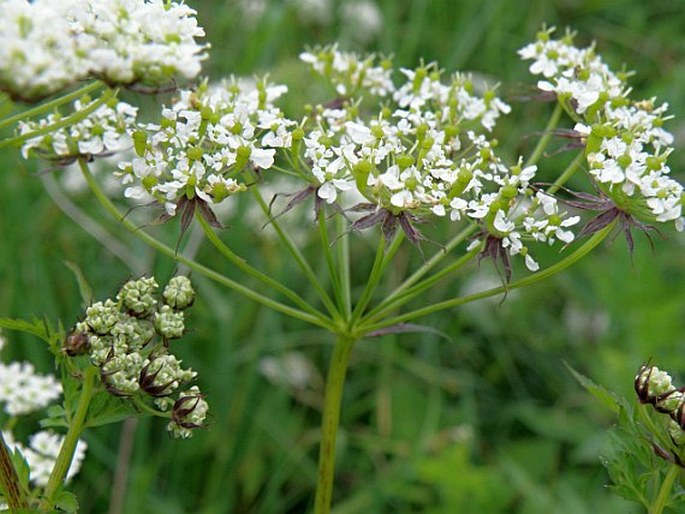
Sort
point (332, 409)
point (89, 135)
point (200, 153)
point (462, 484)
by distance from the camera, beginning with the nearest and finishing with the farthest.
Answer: point (200, 153) → point (332, 409) → point (89, 135) → point (462, 484)

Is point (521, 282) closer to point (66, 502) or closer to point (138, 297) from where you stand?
point (138, 297)

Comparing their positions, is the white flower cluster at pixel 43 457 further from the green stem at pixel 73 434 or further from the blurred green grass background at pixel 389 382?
the blurred green grass background at pixel 389 382

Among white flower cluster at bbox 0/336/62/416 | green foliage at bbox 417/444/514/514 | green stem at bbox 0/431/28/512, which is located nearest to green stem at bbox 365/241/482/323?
green stem at bbox 0/431/28/512

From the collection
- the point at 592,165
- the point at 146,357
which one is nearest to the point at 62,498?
the point at 146,357

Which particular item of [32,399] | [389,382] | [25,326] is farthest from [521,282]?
[389,382]

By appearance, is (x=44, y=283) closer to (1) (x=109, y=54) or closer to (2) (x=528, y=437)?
(2) (x=528, y=437)

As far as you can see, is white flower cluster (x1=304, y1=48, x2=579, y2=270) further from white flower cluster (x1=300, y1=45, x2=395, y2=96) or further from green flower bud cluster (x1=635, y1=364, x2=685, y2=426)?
white flower cluster (x1=300, y1=45, x2=395, y2=96)
